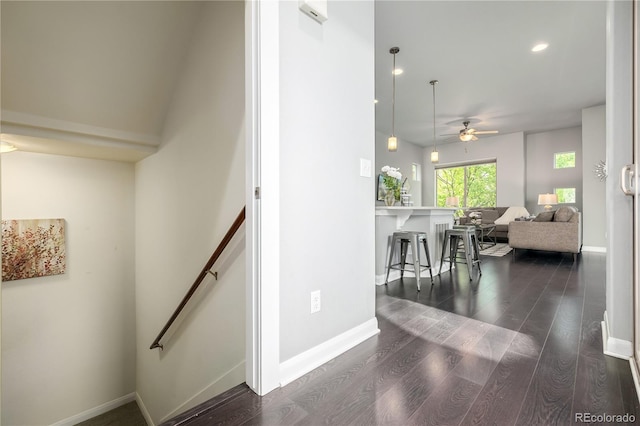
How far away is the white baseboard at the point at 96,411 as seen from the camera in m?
3.72

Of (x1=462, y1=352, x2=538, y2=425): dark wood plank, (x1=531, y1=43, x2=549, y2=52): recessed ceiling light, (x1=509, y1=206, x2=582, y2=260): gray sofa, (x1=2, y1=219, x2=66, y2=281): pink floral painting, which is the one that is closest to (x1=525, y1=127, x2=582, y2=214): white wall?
(x1=509, y1=206, x2=582, y2=260): gray sofa

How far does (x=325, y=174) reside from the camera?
175cm

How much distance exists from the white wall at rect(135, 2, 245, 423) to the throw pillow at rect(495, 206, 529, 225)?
715cm

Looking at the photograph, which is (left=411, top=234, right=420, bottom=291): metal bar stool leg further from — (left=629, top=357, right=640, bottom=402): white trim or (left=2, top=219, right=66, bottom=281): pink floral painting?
(left=2, top=219, right=66, bottom=281): pink floral painting

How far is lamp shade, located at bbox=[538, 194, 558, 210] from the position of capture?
664 centimetres

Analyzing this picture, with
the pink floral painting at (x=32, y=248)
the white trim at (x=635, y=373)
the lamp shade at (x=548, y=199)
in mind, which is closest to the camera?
the white trim at (x=635, y=373)

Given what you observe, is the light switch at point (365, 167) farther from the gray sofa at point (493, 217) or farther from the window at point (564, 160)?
the window at point (564, 160)

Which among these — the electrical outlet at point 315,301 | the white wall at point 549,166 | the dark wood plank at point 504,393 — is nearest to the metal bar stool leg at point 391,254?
the dark wood plank at point 504,393

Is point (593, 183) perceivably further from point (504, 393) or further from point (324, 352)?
point (324, 352)

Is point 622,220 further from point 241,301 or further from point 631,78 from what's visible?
point 241,301

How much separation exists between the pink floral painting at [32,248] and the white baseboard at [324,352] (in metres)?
3.84

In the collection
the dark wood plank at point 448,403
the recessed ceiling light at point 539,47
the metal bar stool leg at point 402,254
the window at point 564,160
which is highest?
the recessed ceiling light at point 539,47

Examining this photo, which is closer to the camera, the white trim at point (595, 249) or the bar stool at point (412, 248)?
the bar stool at point (412, 248)

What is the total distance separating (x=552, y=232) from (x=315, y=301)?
5.29 m
